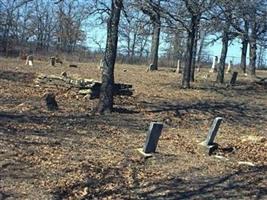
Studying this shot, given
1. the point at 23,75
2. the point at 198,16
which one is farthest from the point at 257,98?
the point at 23,75

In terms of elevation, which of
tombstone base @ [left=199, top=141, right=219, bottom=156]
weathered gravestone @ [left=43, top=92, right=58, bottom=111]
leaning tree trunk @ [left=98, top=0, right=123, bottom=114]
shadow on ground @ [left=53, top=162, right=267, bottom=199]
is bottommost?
shadow on ground @ [left=53, top=162, right=267, bottom=199]

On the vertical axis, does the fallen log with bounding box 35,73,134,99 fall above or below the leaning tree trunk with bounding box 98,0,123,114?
below

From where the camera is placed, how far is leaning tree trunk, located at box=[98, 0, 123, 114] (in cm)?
1532

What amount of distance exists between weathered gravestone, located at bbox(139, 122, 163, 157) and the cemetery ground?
0.17 metres

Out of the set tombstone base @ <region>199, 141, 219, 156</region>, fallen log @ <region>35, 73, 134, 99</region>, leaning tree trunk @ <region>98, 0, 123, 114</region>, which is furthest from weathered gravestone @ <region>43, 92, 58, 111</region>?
tombstone base @ <region>199, 141, 219, 156</region>

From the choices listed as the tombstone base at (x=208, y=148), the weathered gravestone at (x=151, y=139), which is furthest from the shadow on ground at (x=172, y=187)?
the tombstone base at (x=208, y=148)

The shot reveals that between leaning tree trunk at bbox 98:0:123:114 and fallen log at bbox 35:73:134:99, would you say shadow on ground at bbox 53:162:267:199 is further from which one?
fallen log at bbox 35:73:134:99

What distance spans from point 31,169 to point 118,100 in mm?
10374

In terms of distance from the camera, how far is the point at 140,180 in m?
8.56

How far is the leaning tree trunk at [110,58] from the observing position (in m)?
15.3

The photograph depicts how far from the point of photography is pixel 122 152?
10484mm

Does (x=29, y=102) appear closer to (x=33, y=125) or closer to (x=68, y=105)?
(x=68, y=105)

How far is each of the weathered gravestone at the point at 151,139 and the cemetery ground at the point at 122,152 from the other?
0.17m

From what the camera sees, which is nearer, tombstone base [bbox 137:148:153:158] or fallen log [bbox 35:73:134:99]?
tombstone base [bbox 137:148:153:158]
